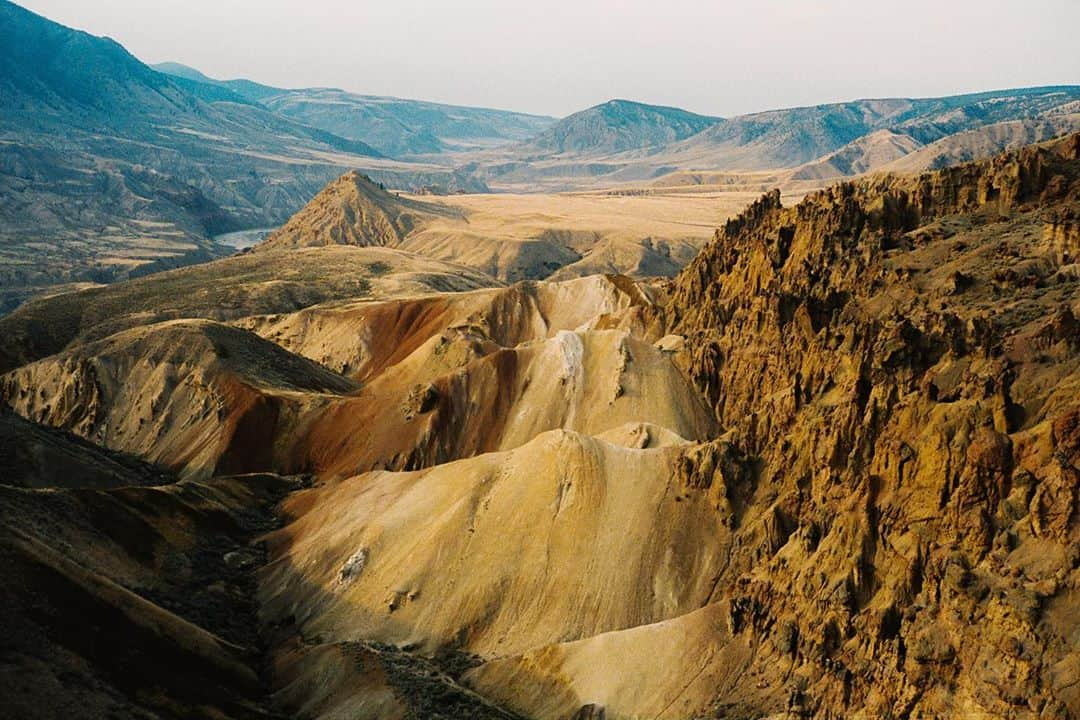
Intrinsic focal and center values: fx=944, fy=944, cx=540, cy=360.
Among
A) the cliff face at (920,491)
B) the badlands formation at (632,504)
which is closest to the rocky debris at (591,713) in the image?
the badlands formation at (632,504)

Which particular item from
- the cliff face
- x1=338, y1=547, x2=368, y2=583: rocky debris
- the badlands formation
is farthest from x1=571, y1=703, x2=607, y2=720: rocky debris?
x1=338, y1=547, x2=368, y2=583: rocky debris

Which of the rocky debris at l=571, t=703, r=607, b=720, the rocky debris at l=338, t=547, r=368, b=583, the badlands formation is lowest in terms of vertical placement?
the rocky debris at l=571, t=703, r=607, b=720

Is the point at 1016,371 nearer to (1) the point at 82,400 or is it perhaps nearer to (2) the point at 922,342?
(2) the point at 922,342

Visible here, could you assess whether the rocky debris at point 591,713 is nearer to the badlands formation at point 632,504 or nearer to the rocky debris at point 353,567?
the badlands formation at point 632,504

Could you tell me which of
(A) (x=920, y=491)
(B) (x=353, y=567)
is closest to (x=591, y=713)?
(A) (x=920, y=491)

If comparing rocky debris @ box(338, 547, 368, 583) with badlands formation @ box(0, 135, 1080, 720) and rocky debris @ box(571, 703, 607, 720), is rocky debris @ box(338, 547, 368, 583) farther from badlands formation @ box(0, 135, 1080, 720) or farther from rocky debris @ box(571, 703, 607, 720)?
rocky debris @ box(571, 703, 607, 720)

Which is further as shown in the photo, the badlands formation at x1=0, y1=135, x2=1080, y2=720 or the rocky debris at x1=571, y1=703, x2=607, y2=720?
the rocky debris at x1=571, y1=703, x2=607, y2=720
